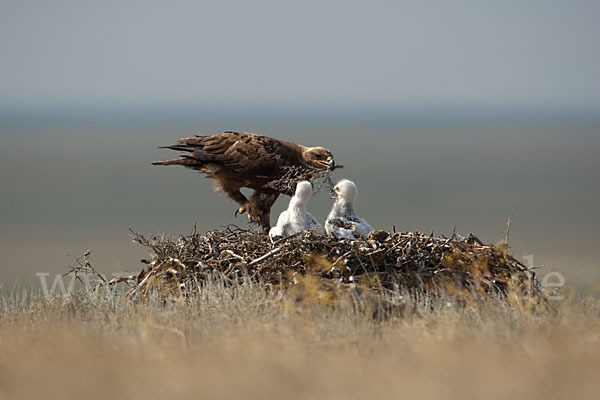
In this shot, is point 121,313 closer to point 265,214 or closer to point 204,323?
point 204,323

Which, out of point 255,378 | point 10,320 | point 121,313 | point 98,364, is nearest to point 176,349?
point 98,364

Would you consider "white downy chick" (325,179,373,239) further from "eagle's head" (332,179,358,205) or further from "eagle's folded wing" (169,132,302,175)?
"eagle's folded wing" (169,132,302,175)

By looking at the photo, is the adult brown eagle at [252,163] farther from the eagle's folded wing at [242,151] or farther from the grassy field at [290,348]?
the grassy field at [290,348]

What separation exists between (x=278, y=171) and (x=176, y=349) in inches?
188

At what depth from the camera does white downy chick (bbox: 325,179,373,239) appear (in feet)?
32.4

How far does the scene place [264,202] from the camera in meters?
12.0

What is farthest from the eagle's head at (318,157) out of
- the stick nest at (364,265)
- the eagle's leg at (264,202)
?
the stick nest at (364,265)

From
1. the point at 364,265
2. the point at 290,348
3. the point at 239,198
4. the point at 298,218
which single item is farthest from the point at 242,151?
the point at 290,348

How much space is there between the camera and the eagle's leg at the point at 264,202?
11938mm

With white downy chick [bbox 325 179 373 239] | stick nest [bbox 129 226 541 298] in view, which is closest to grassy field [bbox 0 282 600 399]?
stick nest [bbox 129 226 541 298]

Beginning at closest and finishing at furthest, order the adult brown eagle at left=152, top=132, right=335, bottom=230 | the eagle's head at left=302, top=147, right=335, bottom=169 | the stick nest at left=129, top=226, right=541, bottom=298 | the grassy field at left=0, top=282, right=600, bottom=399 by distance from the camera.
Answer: the grassy field at left=0, top=282, right=600, bottom=399, the stick nest at left=129, top=226, right=541, bottom=298, the eagle's head at left=302, top=147, right=335, bottom=169, the adult brown eagle at left=152, top=132, right=335, bottom=230

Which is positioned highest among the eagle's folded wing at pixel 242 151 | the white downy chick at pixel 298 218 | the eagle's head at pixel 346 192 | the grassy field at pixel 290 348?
the eagle's folded wing at pixel 242 151

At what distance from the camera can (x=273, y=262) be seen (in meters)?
9.55

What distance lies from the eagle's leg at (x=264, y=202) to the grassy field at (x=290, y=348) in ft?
8.34
